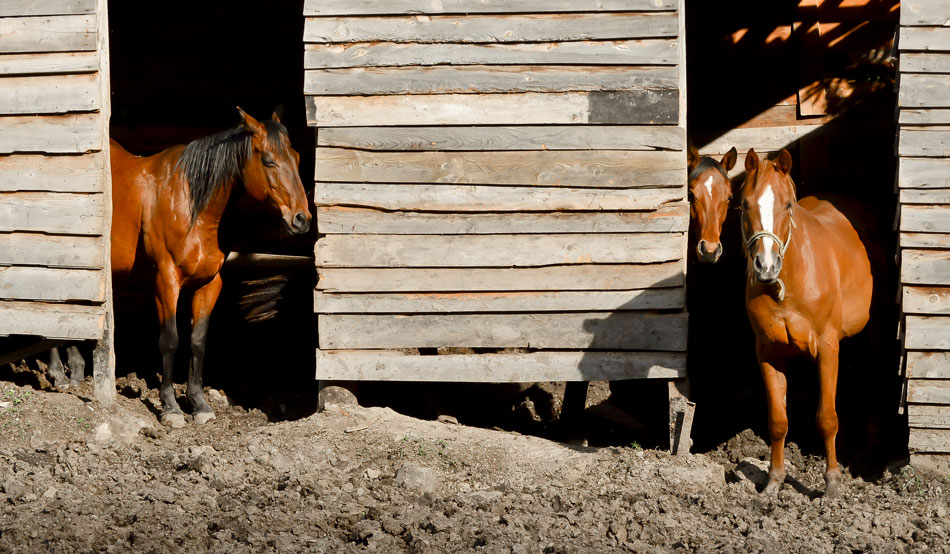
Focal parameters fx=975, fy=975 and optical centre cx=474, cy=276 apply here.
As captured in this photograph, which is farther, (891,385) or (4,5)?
(891,385)

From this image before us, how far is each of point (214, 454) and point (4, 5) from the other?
11.6 ft

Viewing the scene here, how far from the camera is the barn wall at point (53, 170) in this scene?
269 inches

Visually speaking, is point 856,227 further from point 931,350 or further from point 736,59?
point 736,59

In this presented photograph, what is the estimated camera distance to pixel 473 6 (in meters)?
6.64

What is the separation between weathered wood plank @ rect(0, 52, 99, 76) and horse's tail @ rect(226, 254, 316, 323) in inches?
88.0

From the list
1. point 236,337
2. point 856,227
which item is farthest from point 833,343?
point 236,337

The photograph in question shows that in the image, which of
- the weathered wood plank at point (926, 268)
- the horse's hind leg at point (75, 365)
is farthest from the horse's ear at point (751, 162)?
the horse's hind leg at point (75, 365)

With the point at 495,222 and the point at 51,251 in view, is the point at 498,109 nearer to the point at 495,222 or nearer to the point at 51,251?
the point at 495,222

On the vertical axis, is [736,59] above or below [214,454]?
above

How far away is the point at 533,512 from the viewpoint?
218 inches

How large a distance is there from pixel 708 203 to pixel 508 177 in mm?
1377

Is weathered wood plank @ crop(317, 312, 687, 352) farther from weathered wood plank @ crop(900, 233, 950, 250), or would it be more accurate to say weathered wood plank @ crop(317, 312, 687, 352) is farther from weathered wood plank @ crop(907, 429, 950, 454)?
weathered wood plank @ crop(907, 429, 950, 454)

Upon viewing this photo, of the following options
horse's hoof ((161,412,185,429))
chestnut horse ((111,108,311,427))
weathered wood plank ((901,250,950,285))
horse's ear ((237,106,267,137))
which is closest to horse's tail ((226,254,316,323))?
chestnut horse ((111,108,311,427))

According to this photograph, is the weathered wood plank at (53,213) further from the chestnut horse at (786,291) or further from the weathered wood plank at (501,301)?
the chestnut horse at (786,291)
